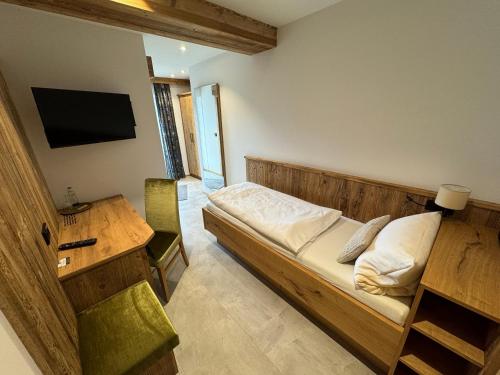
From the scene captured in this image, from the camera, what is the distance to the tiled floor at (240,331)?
127cm

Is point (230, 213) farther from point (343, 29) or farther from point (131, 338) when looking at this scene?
point (343, 29)

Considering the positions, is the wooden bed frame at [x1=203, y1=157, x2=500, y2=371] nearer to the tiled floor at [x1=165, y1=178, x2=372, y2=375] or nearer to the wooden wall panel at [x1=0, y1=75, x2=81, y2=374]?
the tiled floor at [x1=165, y1=178, x2=372, y2=375]

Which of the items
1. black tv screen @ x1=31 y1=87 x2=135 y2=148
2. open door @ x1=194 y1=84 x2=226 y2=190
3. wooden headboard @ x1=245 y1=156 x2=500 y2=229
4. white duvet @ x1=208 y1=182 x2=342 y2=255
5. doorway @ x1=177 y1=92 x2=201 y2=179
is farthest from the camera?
doorway @ x1=177 y1=92 x2=201 y2=179

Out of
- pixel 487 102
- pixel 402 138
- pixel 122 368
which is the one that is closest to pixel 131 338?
pixel 122 368

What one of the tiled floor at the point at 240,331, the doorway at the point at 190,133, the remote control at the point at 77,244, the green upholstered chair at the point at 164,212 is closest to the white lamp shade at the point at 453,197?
the tiled floor at the point at 240,331

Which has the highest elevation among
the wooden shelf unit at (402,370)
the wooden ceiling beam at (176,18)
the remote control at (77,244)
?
the wooden ceiling beam at (176,18)

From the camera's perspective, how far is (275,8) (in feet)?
5.99

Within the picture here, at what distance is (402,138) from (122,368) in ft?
7.63

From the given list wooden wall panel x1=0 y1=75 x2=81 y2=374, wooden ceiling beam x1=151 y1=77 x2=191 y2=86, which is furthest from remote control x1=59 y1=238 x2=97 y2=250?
wooden ceiling beam x1=151 y1=77 x2=191 y2=86

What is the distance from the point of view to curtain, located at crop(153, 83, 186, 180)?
4.39 meters

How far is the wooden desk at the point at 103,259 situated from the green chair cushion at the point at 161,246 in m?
0.23

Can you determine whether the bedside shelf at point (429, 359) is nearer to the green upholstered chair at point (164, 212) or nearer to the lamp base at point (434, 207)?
the lamp base at point (434, 207)

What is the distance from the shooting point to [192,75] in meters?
3.60

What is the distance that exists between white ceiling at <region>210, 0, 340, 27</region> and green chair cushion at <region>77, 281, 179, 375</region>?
2.35 meters
